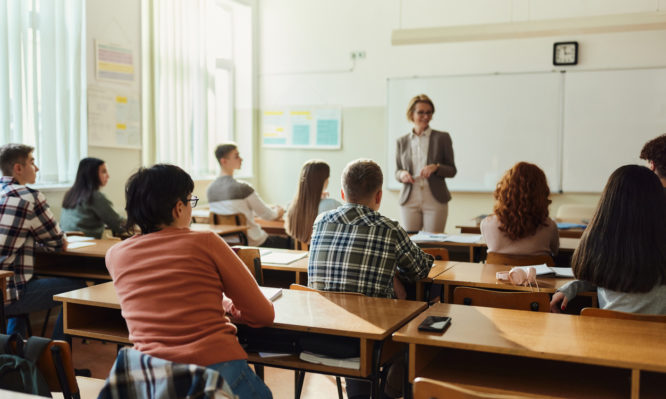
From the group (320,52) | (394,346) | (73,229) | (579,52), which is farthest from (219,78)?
(394,346)

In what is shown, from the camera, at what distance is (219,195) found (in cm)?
505

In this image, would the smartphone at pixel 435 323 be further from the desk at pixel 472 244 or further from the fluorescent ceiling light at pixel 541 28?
the fluorescent ceiling light at pixel 541 28

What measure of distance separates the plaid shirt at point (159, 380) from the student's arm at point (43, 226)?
6.89ft

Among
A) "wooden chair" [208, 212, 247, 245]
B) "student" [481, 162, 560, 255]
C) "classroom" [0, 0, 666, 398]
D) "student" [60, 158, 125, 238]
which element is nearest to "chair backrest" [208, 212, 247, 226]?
"wooden chair" [208, 212, 247, 245]

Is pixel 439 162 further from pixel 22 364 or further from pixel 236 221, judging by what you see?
pixel 22 364

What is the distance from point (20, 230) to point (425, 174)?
278cm

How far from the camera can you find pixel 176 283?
169cm

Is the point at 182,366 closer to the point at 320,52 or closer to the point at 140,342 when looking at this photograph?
the point at 140,342

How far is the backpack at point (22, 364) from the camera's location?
1687 mm

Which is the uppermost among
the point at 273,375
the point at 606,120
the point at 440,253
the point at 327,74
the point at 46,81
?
the point at 327,74

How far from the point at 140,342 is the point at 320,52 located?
603cm

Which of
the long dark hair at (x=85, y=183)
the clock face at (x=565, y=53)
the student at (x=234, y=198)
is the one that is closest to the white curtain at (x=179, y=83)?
the student at (x=234, y=198)

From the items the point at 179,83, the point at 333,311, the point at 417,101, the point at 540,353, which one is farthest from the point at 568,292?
the point at 179,83

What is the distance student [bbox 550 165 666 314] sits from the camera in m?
2.14
